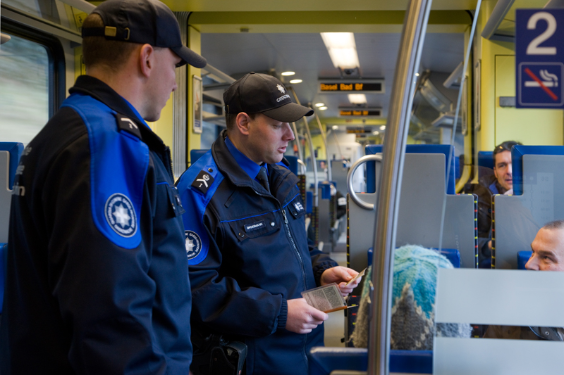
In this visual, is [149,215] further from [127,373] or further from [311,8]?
[311,8]

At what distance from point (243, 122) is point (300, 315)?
27.4 inches

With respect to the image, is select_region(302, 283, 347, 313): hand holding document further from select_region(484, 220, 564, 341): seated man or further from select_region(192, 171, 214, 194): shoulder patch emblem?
select_region(484, 220, 564, 341): seated man

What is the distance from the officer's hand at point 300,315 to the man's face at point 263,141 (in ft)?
1.68

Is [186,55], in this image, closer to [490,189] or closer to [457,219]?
[457,219]

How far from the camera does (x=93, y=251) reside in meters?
0.83

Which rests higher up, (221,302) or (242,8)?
(242,8)

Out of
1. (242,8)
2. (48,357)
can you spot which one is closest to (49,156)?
(48,357)

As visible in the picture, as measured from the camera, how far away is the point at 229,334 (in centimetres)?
149

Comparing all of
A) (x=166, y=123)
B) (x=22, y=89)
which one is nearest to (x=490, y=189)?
(x=22, y=89)

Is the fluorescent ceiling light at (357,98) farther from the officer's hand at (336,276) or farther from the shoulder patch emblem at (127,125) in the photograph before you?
the shoulder patch emblem at (127,125)

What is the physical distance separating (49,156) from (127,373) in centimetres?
41

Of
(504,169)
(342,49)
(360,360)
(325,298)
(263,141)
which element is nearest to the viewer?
(360,360)

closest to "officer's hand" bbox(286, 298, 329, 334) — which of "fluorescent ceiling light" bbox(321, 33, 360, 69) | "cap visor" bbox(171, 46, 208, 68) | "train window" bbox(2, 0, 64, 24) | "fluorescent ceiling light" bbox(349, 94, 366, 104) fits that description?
"cap visor" bbox(171, 46, 208, 68)

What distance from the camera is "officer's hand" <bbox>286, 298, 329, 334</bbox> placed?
4.83 feet
